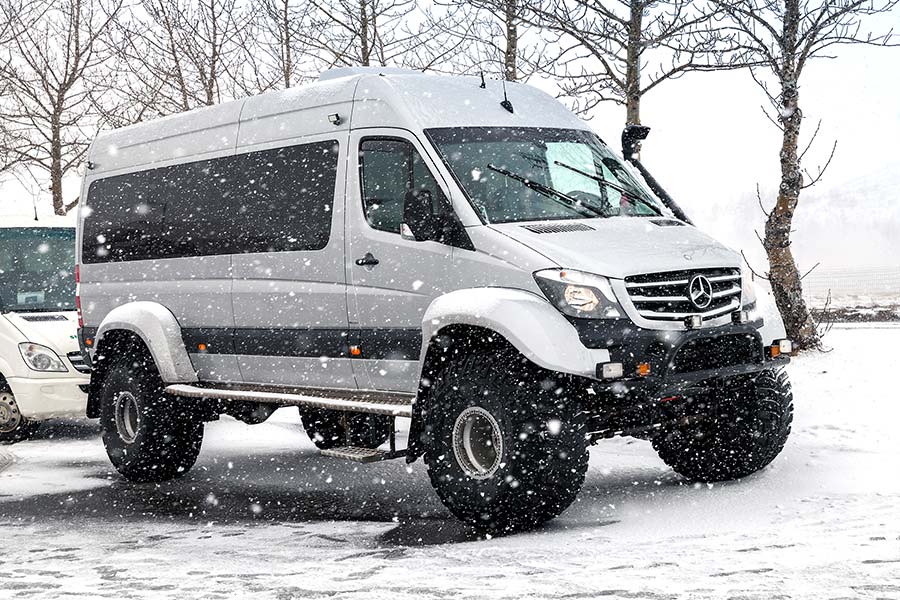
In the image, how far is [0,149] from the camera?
25.6 m

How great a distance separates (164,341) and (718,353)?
454 cm

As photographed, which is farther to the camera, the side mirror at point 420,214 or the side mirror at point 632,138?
the side mirror at point 632,138

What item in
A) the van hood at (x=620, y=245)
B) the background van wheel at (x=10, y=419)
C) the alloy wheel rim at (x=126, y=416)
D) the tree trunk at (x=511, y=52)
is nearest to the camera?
the van hood at (x=620, y=245)

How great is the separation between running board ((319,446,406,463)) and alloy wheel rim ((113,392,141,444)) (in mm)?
2646

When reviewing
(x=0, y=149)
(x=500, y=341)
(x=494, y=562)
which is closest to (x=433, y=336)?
(x=500, y=341)

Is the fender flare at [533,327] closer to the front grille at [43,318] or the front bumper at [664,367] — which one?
the front bumper at [664,367]

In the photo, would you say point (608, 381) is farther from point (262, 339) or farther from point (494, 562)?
point (262, 339)

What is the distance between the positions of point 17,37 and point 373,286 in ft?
64.8

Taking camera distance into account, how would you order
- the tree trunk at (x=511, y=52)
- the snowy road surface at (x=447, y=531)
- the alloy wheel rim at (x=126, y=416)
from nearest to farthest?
the snowy road surface at (x=447, y=531)
the alloy wheel rim at (x=126, y=416)
the tree trunk at (x=511, y=52)

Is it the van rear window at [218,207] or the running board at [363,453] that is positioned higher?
the van rear window at [218,207]

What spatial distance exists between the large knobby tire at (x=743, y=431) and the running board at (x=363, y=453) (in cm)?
172

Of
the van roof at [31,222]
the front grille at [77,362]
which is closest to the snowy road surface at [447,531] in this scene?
the front grille at [77,362]

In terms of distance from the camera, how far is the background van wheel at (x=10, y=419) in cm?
1290

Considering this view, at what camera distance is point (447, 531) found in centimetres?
764
